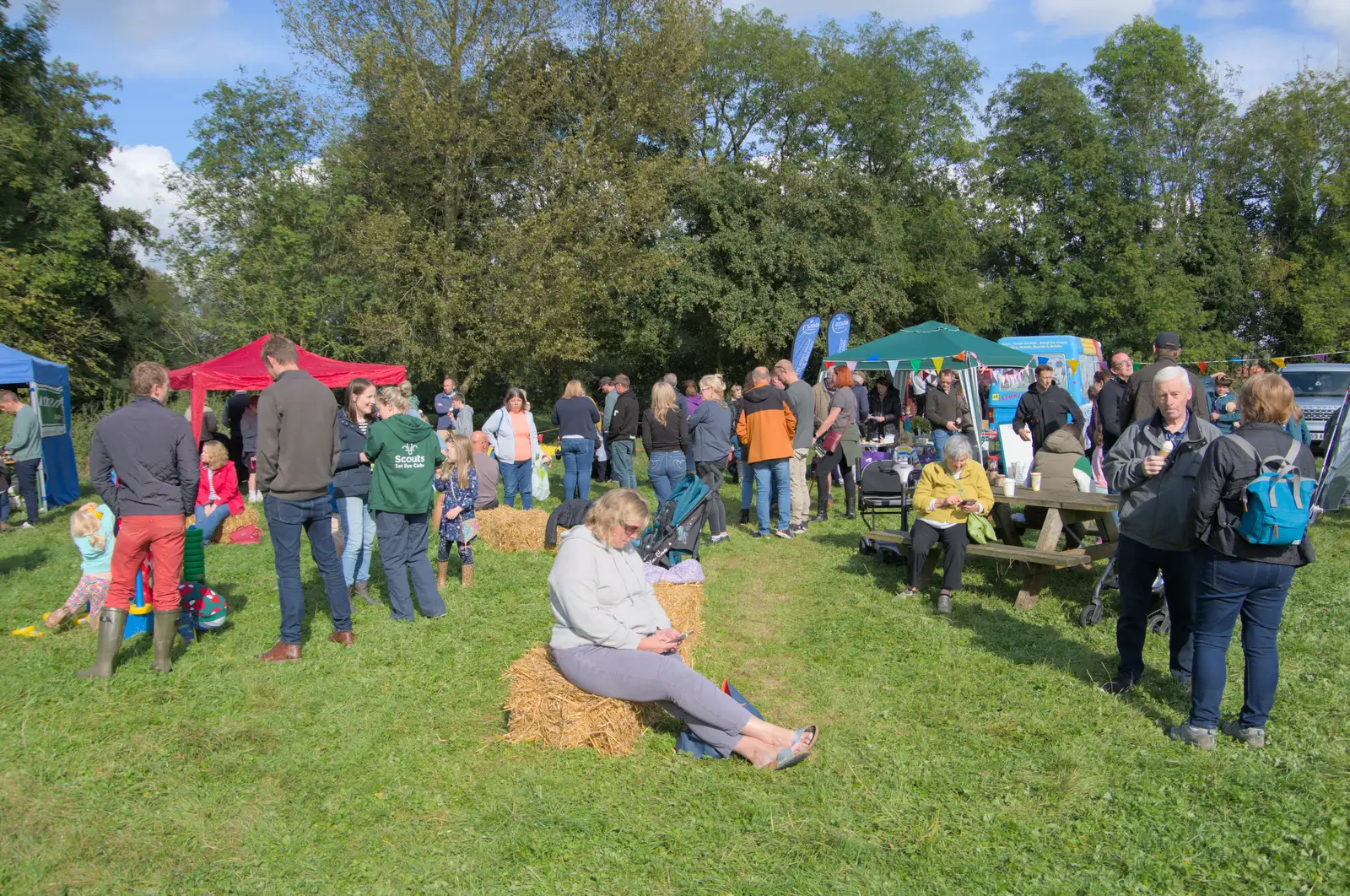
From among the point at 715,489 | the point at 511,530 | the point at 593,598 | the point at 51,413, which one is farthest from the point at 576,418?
the point at 51,413

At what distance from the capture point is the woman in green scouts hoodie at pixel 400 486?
19.4 feet

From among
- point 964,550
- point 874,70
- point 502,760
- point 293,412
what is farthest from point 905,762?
point 874,70

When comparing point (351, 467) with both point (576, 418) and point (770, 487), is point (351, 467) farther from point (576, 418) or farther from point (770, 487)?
point (770, 487)

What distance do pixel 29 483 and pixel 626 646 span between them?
10042mm

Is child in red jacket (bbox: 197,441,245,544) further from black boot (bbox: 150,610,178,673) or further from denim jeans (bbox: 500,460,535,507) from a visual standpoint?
black boot (bbox: 150,610,178,673)

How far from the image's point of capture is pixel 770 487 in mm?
9289

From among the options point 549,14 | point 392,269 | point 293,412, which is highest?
point 549,14

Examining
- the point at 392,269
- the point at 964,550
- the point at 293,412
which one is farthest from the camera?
the point at 392,269

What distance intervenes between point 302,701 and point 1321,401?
18.0 metres

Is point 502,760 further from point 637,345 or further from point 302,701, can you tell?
point 637,345

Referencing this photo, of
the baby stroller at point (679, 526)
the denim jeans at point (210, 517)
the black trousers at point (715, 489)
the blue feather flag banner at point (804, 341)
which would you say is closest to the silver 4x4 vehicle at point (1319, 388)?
the blue feather flag banner at point (804, 341)

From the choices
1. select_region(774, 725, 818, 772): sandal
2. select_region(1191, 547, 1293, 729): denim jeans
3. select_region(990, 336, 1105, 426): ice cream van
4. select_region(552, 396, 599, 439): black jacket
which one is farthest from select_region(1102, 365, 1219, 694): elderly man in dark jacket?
select_region(990, 336, 1105, 426): ice cream van

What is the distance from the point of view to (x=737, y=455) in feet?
38.7

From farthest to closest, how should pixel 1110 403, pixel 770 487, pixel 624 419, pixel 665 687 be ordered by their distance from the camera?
pixel 624 419, pixel 770 487, pixel 1110 403, pixel 665 687
